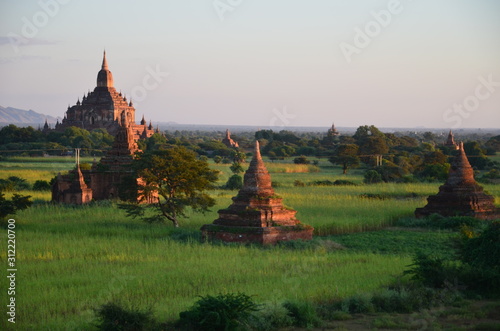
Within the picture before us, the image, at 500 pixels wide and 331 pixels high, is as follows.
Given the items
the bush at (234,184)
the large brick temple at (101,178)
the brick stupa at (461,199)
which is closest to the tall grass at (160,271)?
the brick stupa at (461,199)

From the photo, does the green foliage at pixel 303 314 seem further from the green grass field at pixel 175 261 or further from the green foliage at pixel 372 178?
the green foliage at pixel 372 178

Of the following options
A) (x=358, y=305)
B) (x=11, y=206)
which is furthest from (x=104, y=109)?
(x=358, y=305)

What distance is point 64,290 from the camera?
14.9 meters

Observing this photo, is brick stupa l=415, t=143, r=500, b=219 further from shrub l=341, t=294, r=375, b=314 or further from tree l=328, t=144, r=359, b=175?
tree l=328, t=144, r=359, b=175

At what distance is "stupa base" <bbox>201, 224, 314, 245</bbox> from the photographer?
71.1ft

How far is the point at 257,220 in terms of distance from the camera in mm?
22047

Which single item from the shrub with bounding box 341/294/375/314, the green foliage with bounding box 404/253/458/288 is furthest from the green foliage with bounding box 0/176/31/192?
the shrub with bounding box 341/294/375/314

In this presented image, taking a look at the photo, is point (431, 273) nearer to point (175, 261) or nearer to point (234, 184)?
point (175, 261)

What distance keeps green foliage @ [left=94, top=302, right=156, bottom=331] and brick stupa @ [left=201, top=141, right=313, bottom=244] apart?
945cm

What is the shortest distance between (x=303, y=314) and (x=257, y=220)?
903 centimetres

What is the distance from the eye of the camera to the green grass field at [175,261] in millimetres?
14375

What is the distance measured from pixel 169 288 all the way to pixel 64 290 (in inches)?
80.2

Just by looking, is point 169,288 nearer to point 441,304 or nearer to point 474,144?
point 441,304

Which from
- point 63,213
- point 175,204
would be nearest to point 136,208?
point 175,204
